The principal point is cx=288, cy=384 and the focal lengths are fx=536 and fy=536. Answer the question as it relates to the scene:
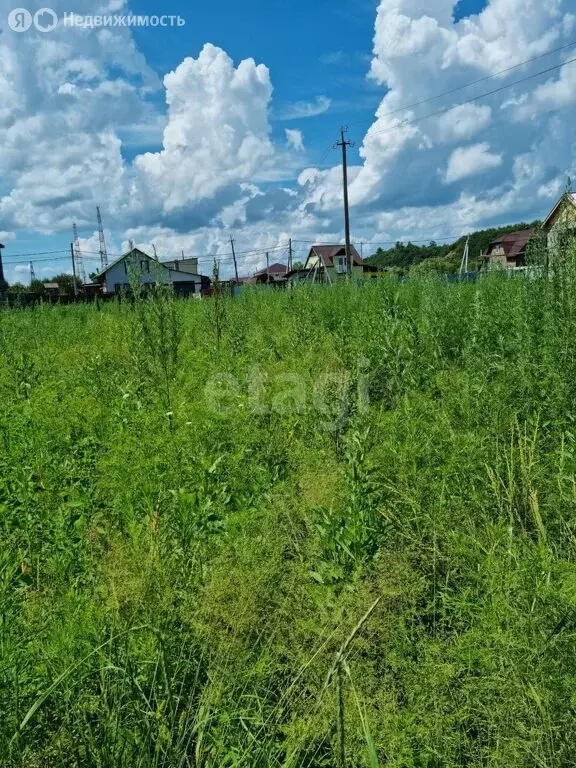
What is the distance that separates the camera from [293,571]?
2.12 metres

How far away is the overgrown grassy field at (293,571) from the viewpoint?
159 centimetres

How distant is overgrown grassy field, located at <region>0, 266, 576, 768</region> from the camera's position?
1.59m

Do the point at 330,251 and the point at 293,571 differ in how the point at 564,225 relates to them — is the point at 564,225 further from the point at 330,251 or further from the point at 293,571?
the point at 330,251

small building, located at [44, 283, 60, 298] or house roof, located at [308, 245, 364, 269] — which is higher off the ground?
house roof, located at [308, 245, 364, 269]

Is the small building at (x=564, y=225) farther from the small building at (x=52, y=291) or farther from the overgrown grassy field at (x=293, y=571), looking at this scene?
the small building at (x=52, y=291)

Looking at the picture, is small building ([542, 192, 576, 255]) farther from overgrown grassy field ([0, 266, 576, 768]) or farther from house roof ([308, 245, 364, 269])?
house roof ([308, 245, 364, 269])

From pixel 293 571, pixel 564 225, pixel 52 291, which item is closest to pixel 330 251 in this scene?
pixel 52 291

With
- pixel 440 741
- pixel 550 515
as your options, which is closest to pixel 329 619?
pixel 440 741

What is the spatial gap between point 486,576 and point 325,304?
763 cm

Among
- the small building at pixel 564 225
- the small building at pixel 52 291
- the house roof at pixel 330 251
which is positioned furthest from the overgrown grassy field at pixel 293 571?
the house roof at pixel 330 251

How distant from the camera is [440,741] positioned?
1.66 metres

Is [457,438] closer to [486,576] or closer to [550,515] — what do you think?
[550,515]

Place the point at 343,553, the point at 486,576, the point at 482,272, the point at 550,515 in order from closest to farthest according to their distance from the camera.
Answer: the point at 486,576, the point at 343,553, the point at 550,515, the point at 482,272

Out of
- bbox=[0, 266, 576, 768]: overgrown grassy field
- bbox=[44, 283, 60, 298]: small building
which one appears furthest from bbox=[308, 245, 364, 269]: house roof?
bbox=[0, 266, 576, 768]: overgrown grassy field
